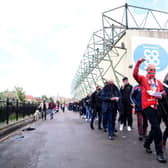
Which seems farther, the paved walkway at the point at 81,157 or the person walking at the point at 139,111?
the person walking at the point at 139,111

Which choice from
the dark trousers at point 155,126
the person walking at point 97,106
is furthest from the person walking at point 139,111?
the person walking at point 97,106

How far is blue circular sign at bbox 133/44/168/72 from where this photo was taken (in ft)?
52.5

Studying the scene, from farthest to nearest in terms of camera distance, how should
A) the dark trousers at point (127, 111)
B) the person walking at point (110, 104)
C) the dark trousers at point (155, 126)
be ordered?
the dark trousers at point (127, 111) → the person walking at point (110, 104) → the dark trousers at point (155, 126)

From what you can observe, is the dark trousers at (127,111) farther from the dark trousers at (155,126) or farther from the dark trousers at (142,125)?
the dark trousers at (155,126)

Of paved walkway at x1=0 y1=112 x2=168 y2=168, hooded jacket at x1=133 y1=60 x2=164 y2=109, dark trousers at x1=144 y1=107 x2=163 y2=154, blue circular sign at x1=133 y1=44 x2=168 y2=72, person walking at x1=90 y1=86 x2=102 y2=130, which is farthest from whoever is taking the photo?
blue circular sign at x1=133 y1=44 x2=168 y2=72

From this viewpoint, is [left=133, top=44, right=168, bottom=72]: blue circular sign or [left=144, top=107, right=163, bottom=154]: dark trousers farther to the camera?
[left=133, top=44, right=168, bottom=72]: blue circular sign

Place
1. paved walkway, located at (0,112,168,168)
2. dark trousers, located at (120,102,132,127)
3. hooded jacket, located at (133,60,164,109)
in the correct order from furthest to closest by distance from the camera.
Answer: dark trousers, located at (120,102,132,127)
hooded jacket, located at (133,60,164,109)
paved walkway, located at (0,112,168,168)

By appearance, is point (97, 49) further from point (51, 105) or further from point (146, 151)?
point (146, 151)

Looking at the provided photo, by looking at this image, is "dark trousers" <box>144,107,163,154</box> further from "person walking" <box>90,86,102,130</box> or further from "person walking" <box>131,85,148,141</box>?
"person walking" <box>90,86,102,130</box>

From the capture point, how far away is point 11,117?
934cm

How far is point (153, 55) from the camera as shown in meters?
16.4

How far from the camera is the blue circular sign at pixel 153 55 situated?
15992 millimetres

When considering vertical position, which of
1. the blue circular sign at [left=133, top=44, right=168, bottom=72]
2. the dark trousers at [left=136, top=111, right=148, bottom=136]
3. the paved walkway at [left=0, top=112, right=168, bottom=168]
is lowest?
the paved walkway at [left=0, top=112, right=168, bottom=168]

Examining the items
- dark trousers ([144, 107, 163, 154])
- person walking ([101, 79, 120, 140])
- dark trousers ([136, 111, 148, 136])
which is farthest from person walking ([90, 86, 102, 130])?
dark trousers ([144, 107, 163, 154])
